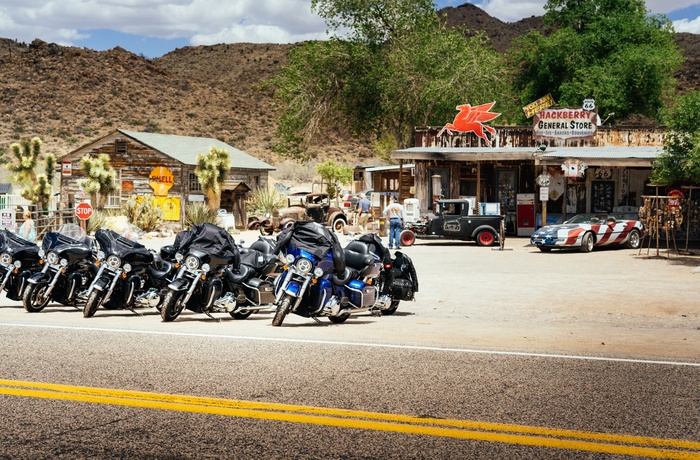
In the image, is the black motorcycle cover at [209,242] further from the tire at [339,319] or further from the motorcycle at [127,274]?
the tire at [339,319]

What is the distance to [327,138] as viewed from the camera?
99.4 m

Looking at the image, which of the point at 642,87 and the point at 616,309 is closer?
the point at 616,309

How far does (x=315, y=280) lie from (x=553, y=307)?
16.5 feet

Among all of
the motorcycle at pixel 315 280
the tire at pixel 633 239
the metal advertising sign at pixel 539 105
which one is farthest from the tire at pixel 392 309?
the metal advertising sign at pixel 539 105

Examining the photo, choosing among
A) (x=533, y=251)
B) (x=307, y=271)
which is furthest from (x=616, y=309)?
(x=533, y=251)

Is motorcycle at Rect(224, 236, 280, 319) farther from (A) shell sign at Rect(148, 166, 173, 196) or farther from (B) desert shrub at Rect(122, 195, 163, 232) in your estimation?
(A) shell sign at Rect(148, 166, 173, 196)

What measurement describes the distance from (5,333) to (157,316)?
2884 mm

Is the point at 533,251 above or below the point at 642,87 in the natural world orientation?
below

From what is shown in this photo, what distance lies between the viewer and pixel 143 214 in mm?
38594

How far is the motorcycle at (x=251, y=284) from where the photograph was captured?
12789 mm

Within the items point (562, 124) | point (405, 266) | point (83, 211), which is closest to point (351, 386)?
point (405, 266)

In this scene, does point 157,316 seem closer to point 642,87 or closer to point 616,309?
point 616,309

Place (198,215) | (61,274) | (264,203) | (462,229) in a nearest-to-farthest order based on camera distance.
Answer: (61,274) < (462,229) < (198,215) < (264,203)

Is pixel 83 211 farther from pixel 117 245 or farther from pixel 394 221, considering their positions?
pixel 117 245
